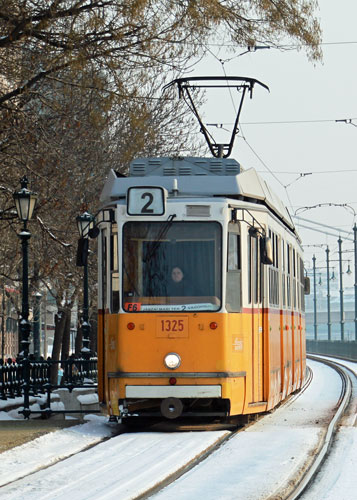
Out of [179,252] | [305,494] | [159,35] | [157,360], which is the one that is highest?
A: [159,35]

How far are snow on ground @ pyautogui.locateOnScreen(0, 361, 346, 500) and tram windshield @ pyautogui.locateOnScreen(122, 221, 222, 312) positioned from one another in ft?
5.21

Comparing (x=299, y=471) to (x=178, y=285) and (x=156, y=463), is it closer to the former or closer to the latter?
(x=156, y=463)

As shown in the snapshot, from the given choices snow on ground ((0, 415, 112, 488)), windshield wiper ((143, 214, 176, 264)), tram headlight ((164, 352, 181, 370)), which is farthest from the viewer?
windshield wiper ((143, 214, 176, 264))

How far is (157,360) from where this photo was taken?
14422 millimetres

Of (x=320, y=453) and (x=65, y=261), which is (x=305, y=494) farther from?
(x=65, y=261)

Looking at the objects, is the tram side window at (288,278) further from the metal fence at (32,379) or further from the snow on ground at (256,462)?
the metal fence at (32,379)

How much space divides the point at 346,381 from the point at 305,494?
2309 centimetres

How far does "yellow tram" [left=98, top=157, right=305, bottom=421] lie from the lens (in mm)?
14414

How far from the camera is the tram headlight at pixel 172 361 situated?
1439 centimetres

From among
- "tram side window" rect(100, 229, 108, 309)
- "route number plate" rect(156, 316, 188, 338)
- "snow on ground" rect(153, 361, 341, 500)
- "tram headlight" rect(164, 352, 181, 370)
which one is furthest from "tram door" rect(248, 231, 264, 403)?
"tram side window" rect(100, 229, 108, 309)

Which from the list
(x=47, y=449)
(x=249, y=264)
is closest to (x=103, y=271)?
(x=249, y=264)

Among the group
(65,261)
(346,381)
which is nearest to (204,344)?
(65,261)

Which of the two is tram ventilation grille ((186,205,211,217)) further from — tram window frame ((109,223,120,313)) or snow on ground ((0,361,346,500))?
snow on ground ((0,361,346,500))

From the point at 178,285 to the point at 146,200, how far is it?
111 cm
